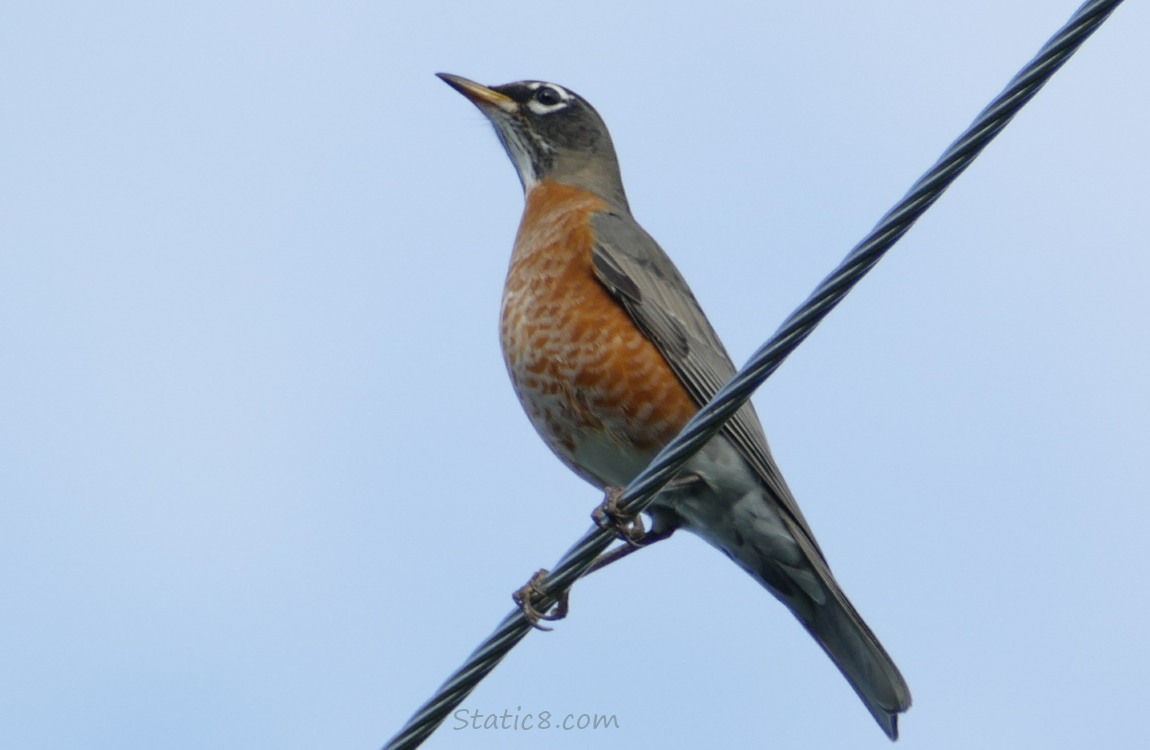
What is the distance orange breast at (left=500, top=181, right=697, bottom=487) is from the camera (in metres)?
5.87

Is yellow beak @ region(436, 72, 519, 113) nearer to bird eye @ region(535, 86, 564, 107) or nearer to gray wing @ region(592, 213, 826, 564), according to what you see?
bird eye @ region(535, 86, 564, 107)

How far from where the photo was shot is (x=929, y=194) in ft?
10.9

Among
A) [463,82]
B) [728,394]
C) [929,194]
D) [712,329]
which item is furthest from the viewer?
[463,82]

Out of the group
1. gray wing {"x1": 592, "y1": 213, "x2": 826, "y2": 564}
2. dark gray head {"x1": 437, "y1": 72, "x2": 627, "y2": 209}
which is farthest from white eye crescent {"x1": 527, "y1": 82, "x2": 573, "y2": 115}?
gray wing {"x1": 592, "y1": 213, "x2": 826, "y2": 564}

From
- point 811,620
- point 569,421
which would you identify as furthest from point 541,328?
point 811,620

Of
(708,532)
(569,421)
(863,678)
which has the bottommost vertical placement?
(863,678)

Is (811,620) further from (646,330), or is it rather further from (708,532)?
(646,330)

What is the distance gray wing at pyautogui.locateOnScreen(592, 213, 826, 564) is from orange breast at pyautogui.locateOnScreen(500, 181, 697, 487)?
0.21 ft

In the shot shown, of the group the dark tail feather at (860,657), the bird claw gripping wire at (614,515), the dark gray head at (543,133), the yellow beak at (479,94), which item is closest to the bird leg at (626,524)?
the bird claw gripping wire at (614,515)

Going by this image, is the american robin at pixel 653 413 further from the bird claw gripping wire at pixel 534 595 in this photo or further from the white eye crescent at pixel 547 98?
the white eye crescent at pixel 547 98

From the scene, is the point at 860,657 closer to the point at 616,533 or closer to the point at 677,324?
the point at 677,324

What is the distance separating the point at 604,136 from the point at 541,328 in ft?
8.75

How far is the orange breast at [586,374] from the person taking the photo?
19.3 ft

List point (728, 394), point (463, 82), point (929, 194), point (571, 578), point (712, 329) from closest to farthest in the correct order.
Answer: point (929, 194) < point (728, 394) < point (571, 578) < point (712, 329) < point (463, 82)
